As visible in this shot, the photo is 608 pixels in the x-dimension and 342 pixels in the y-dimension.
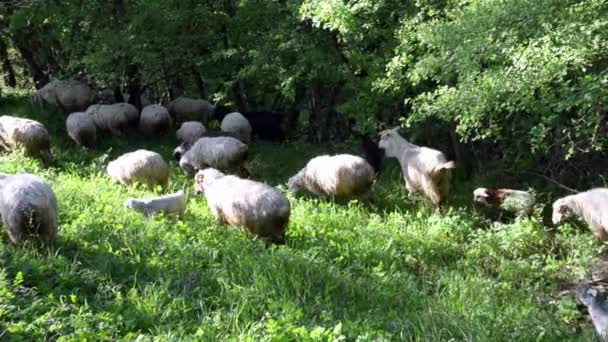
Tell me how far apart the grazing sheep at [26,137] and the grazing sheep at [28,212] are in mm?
4451

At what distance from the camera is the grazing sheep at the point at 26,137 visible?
974cm

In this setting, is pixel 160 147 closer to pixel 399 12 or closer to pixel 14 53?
pixel 399 12

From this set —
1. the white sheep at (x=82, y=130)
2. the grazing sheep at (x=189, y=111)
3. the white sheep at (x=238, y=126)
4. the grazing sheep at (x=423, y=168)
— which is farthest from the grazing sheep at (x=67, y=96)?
the grazing sheep at (x=423, y=168)

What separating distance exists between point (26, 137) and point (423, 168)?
5956 mm

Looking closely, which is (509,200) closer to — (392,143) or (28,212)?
(392,143)

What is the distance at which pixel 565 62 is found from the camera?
5.43 meters

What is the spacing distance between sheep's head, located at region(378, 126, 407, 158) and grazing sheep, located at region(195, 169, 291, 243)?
9.73 ft

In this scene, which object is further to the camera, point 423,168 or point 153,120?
point 153,120

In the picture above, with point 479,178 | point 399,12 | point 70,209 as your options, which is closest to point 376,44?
point 399,12

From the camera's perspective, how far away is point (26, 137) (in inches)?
383

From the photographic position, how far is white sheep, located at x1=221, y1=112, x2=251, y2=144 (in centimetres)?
1231

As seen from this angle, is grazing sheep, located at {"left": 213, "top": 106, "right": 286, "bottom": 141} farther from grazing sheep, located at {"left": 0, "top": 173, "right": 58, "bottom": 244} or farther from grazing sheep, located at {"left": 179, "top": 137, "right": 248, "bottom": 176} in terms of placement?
grazing sheep, located at {"left": 0, "top": 173, "right": 58, "bottom": 244}

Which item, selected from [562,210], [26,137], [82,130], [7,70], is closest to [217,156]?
[26,137]

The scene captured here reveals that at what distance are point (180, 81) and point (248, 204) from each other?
9.84 m
